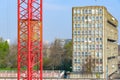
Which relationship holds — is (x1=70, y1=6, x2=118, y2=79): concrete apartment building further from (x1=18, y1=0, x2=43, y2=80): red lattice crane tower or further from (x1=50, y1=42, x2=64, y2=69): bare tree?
(x1=18, y1=0, x2=43, y2=80): red lattice crane tower

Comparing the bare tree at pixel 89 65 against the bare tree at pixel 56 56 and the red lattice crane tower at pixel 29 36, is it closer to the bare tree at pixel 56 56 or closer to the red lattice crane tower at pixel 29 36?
the bare tree at pixel 56 56

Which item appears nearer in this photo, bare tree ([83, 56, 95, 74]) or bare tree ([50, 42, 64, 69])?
bare tree ([83, 56, 95, 74])

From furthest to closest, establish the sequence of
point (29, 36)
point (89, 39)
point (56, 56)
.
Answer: point (56, 56), point (89, 39), point (29, 36)

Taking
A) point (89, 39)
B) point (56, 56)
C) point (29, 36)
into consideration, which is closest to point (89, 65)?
point (89, 39)

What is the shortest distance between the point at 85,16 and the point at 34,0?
3003 cm

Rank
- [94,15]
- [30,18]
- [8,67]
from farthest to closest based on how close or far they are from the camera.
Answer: [8,67] → [94,15] → [30,18]

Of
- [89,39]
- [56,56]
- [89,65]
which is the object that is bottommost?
[89,65]

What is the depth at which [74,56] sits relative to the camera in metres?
59.2

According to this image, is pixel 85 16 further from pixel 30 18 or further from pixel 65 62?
pixel 30 18

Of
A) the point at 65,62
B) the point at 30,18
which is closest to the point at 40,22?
the point at 30,18

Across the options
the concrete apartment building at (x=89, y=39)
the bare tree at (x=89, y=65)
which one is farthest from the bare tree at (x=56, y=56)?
the bare tree at (x=89, y=65)

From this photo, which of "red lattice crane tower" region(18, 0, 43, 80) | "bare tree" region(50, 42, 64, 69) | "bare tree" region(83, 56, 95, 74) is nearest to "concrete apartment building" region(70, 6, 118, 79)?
"bare tree" region(83, 56, 95, 74)

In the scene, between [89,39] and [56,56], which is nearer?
[89,39]

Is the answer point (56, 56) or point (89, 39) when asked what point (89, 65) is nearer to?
point (89, 39)
